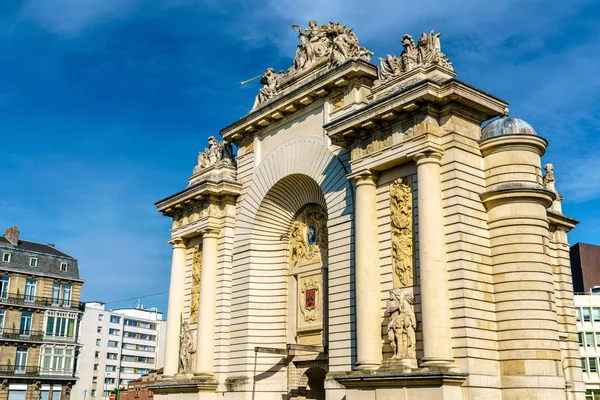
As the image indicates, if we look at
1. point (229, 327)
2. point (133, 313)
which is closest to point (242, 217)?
point (229, 327)

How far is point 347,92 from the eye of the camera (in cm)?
2714

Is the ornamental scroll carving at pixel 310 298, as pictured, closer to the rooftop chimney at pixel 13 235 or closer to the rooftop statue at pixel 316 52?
the rooftop statue at pixel 316 52

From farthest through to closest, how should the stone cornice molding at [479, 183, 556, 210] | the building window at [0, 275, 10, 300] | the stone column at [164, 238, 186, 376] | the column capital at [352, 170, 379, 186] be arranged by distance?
the building window at [0, 275, 10, 300] < the stone column at [164, 238, 186, 376] < the column capital at [352, 170, 379, 186] < the stone cornice molding at [479, 183, 556, 210]

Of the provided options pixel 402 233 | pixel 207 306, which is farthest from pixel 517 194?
pixel 207 306

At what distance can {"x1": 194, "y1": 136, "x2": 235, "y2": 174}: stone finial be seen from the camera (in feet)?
111

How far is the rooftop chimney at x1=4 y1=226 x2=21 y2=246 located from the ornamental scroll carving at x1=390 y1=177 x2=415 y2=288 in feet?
149

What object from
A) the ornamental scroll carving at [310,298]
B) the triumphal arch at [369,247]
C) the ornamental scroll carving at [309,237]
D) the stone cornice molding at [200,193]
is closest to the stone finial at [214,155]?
the triumphal arch at [369,247]

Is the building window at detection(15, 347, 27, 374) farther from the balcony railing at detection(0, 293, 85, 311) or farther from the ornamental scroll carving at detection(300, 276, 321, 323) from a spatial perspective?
the ornamental scroll carving at detection(300, 276, 321, 323)

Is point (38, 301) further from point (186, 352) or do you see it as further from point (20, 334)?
point (186, 352)

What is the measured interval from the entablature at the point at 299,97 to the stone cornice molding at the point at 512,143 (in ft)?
20.1

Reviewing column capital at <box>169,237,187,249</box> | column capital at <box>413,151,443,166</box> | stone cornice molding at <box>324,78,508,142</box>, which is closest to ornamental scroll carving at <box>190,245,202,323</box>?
column capital at <box>169,237,187,249</box>

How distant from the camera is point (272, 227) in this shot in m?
31.0

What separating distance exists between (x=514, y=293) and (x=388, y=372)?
186 inches

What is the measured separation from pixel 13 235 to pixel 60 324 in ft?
29.6
